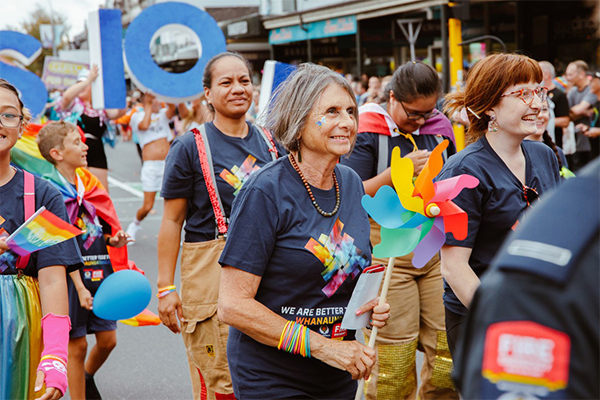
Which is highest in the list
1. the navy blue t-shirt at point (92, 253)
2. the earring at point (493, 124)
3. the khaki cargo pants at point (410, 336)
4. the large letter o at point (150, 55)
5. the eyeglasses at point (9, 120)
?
the large letter o at point (150, 55)

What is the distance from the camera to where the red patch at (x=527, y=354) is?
0.97 metres

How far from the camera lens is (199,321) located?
363 cm

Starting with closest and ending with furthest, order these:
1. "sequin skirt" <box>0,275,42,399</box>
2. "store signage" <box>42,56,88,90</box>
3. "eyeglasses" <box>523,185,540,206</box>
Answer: "sequin skirt" <box>0,275,42,399</box>, "eyeglasses" <box>523,185,540,206</box>, "store signage" <box>42,56,88,90</box>

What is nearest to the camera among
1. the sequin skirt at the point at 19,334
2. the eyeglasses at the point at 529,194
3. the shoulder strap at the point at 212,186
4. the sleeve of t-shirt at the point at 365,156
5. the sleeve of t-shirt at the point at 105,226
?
the sequin skirt at the point at 19,334

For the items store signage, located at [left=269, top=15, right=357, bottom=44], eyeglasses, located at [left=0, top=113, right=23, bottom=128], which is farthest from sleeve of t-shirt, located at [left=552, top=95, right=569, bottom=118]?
store signage, located at [left=269, top=15, right=357, bottom=44]

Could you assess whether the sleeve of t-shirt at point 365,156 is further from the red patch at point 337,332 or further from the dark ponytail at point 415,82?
the red patch at point 337,332

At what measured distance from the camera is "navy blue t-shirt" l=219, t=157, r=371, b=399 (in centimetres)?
250

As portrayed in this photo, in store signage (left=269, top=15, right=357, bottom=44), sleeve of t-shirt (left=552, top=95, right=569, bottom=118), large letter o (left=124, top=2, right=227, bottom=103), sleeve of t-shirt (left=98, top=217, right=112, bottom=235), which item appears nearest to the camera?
sleeve of t-shirt (left=98, top=217, right=112, bottom=235)

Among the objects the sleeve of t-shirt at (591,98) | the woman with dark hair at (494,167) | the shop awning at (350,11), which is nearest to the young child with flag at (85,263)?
the woman with dark hair at (494,167)

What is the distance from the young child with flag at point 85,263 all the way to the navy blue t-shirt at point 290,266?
197 cm

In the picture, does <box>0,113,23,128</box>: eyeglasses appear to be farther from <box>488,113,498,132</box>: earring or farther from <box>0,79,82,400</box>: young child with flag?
<box>488,113,498,132</box>: earring

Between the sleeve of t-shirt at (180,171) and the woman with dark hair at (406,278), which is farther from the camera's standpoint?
the woman with dark hair at (406,278)

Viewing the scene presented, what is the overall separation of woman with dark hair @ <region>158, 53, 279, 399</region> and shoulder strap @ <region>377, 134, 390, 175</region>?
639mm

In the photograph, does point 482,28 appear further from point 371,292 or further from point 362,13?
point 371,292
